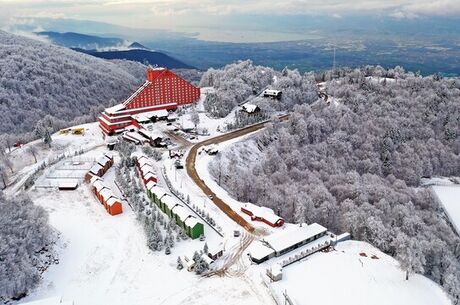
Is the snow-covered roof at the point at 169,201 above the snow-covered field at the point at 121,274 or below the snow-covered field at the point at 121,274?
above

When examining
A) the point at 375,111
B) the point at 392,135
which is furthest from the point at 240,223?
the point at 375,111

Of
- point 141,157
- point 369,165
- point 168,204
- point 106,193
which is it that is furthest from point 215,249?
point 369,165

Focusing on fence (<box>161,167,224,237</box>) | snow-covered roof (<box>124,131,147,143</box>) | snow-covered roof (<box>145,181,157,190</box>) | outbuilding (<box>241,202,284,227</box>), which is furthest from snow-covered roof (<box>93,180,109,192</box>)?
snow-covered roof (<box>124,131,147,143</box>)

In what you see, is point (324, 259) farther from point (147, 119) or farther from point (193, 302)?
point (147, 119)

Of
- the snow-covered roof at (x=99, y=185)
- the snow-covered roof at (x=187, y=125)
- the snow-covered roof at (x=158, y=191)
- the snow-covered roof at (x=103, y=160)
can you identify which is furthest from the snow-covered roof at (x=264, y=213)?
the snow-covered roof at (x=187, y=125)

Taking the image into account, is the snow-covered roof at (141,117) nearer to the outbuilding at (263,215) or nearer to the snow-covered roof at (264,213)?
the outbuilding at (263,215)
